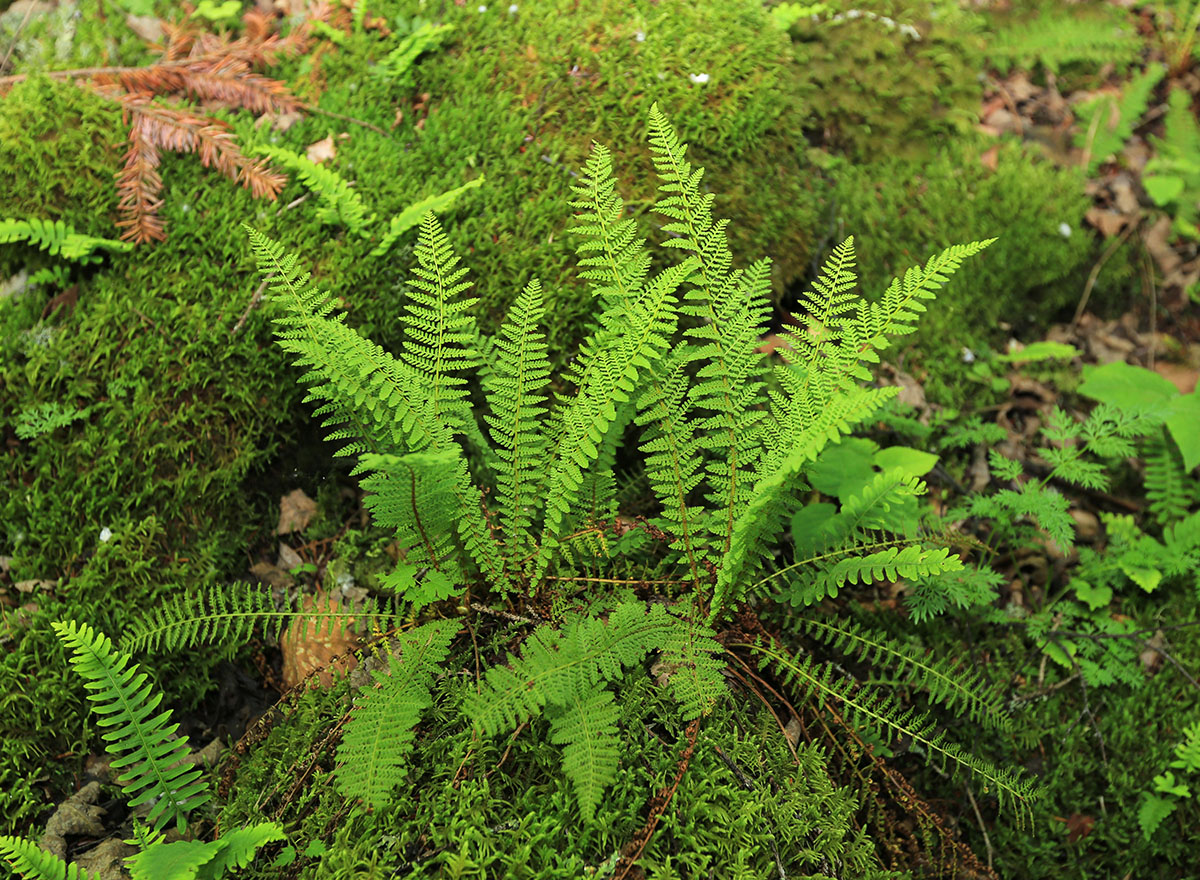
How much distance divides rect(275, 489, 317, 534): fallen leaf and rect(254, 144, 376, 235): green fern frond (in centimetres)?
118

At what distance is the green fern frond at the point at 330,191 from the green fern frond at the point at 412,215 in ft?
0.42

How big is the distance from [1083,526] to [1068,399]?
2.57 ft

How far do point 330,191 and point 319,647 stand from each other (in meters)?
1.88

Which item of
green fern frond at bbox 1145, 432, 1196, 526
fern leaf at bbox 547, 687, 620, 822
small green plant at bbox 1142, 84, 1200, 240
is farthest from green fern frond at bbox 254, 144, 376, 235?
small green plant at bbox 1142, 84, 1200, 240

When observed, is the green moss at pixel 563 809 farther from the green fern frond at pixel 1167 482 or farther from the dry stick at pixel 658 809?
the green fern frond at pixel 1167 482

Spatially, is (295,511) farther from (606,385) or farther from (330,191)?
(606,385)

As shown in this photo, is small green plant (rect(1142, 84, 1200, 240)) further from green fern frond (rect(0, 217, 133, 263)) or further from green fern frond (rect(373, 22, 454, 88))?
green fern frond (rect(0, 217, 133, 263))

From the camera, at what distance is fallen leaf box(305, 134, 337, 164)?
3.55 metres

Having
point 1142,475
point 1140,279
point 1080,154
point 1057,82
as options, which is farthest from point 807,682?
point 1057,82

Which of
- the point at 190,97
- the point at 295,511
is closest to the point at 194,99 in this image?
the point at 190,97

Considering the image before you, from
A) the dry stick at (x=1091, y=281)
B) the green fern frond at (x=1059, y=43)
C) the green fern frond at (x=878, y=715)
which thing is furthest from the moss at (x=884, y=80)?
the green fern frond at (x=878, y=715)

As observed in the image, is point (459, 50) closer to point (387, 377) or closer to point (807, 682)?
point (387, 377)

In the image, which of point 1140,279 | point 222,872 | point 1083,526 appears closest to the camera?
point 222,872

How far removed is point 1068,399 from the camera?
4.16m
